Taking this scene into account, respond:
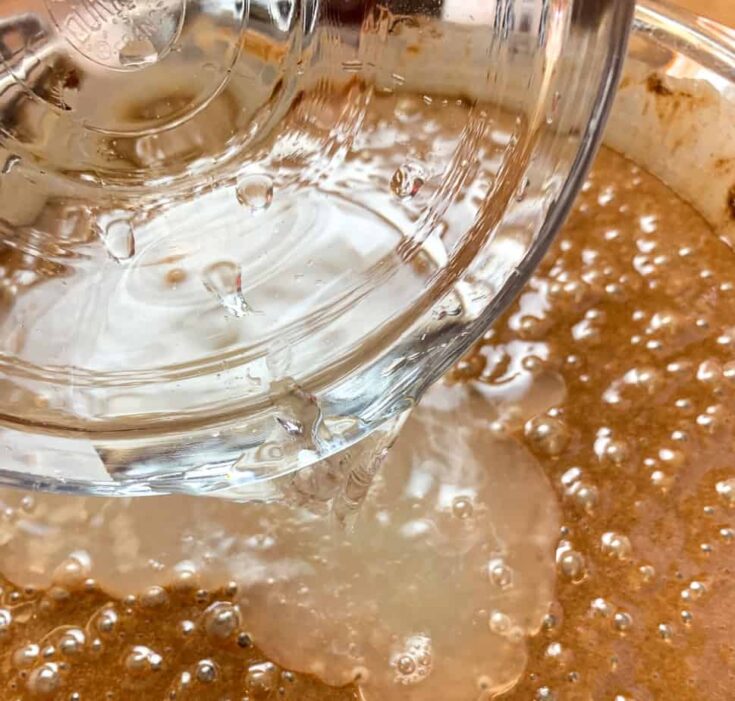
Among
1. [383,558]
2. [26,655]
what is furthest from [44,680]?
[383,558]

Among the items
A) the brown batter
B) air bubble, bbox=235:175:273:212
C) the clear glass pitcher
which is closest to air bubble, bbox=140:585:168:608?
the brown batter

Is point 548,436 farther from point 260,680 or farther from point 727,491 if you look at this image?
point 260,680

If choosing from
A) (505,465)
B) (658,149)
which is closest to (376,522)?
(505,465)

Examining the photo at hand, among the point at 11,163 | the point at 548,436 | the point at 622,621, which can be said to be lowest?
the point at 622,621

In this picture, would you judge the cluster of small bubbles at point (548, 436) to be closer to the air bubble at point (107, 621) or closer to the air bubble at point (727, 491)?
the air bubble at point (727, 491)

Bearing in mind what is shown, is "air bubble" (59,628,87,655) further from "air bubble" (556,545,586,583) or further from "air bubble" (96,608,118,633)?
"air bubble" (556,545,586,583)

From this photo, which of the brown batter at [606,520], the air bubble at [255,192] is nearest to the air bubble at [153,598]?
the brown batter at [606,520]

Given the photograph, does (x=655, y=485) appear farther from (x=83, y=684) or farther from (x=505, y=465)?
(x=83, y=684)
